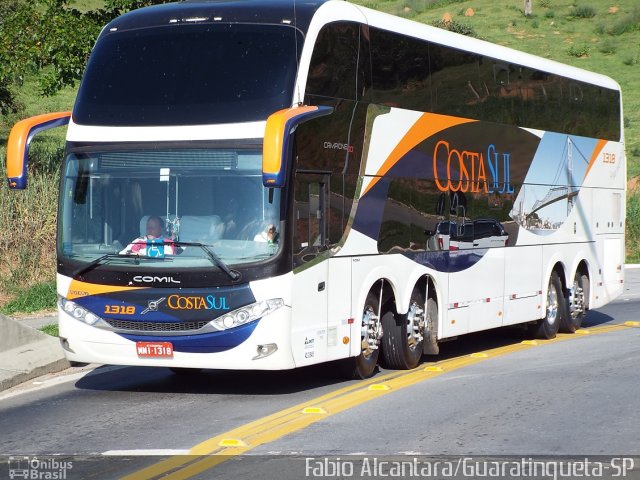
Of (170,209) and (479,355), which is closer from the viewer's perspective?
(170,209)

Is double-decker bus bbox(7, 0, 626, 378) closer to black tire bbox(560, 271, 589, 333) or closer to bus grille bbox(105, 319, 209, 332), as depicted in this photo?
bus grille bbox(105, 319, 209, 332)

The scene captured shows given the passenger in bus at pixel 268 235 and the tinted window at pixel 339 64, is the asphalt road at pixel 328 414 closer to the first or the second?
the passenger in bus at pixel 268 235

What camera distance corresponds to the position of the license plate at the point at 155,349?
37.7ft

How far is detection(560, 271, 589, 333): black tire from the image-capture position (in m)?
18.9

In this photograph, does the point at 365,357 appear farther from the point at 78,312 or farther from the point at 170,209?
the point at 78,312

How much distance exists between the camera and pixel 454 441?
9.48m

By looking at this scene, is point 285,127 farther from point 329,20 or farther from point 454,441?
point 454,441

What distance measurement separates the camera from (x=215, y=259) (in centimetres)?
1134

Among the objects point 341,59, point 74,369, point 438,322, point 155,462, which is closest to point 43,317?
point 74,369

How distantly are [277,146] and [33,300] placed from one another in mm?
10783

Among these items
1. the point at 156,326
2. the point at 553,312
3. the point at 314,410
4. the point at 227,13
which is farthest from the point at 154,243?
the point at 553,312

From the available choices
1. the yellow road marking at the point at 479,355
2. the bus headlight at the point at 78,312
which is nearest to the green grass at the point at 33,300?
the yellow road marking at the point at 479,355

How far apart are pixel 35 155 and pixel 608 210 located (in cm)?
1315

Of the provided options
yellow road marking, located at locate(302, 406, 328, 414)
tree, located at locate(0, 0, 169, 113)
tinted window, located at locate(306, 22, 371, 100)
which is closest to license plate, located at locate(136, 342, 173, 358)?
yellow road marking, located at locate(302, 406, 328, 414)
